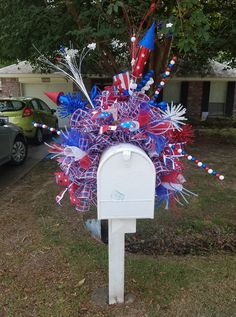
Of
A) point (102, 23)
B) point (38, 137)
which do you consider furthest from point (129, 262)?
point (38, 137)

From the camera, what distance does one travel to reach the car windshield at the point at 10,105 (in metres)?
10.8

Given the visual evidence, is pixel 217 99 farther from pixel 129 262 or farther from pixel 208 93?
pixel 129 262

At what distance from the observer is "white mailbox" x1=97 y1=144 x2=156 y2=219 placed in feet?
8.34

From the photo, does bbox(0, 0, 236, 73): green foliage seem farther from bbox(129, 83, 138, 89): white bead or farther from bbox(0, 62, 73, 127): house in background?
bbox(0, 62, 73, 127): house in background

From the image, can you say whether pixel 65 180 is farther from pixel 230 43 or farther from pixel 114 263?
pixel 230 43

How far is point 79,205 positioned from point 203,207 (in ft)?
9.23

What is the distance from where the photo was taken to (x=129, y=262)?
374cm

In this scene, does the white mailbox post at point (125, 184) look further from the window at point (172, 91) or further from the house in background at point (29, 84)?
the window at point (172, 91)

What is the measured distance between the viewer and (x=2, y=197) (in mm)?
5938

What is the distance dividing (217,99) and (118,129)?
17979mm

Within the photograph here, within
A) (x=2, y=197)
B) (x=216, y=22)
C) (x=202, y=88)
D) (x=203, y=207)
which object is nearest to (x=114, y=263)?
(x=203, y=207)

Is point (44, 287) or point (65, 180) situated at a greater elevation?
point (65, 180)

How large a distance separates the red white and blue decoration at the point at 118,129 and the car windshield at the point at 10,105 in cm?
814

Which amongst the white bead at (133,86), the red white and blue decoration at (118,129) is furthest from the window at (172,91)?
the white bead at (133,86)
